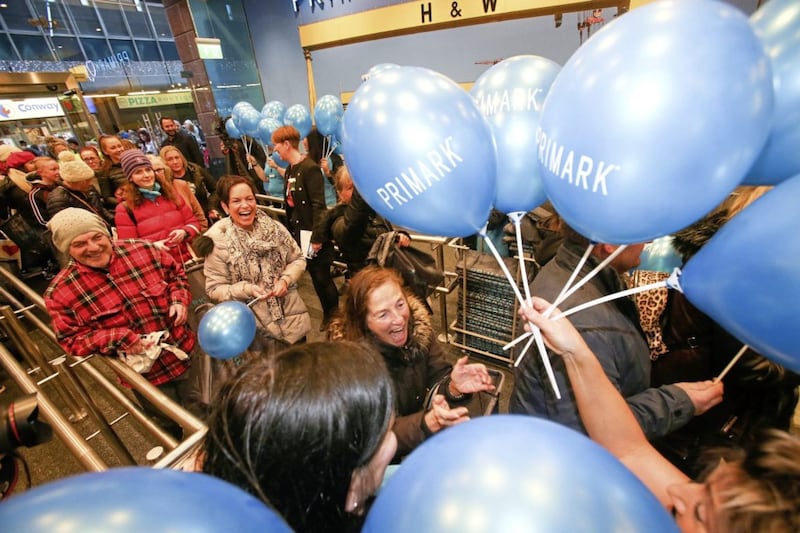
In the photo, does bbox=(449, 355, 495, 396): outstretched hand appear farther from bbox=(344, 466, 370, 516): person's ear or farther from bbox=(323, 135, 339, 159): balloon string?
bbox=(323, 135, 339, 159): balloon string

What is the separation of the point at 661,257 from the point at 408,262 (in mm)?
1232

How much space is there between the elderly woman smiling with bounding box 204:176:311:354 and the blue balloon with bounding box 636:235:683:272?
5.94ft

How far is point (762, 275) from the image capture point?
603 mm

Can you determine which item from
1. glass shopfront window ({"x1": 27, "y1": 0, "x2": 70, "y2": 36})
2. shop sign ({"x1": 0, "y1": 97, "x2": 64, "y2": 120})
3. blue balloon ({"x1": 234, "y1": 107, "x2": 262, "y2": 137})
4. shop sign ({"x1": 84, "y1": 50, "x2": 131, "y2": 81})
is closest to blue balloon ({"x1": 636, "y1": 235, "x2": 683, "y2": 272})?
blue balloon ({"x1": 234, "y1": 107, "x2": 262, "y2": 137})

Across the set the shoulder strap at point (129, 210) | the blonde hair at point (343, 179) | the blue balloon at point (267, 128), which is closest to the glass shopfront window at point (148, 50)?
the blue balloon at point (267, 128)

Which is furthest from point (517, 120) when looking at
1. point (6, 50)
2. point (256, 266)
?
point (6, 50)

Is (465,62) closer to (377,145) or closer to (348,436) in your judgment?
(377,145)

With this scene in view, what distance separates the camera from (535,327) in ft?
2.83

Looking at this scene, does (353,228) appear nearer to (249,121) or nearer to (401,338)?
(401,338)

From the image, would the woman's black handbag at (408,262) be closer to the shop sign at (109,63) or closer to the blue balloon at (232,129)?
the blue balloon at (232,129)

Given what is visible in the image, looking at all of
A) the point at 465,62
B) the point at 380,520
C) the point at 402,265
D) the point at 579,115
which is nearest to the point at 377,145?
the point at 579,115

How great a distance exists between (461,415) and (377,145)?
2.69ft

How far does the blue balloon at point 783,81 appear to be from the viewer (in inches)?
25.2

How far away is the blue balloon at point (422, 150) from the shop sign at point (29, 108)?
37.4 ft
